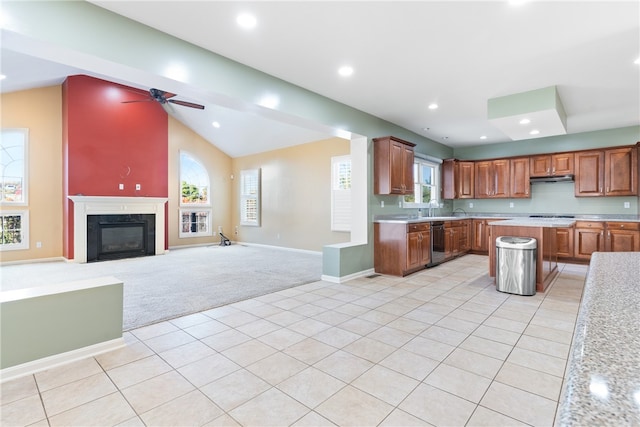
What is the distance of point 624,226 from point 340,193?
5.28 metres

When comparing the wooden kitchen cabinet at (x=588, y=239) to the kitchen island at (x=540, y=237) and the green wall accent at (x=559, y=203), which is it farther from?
the kitchen island at (x=540, y=237)

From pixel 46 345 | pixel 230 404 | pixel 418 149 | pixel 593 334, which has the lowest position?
pixel 230 404

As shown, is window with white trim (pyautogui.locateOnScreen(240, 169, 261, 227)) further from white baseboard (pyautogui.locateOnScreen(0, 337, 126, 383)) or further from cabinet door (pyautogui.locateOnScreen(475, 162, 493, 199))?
white baseboard (pyautogui.locateOnScreen(0, 337, 126, 383))

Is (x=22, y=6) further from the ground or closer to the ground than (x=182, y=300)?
further from the ground

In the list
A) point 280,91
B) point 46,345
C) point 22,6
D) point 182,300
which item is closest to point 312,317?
point 182,300

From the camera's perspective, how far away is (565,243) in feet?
20.8

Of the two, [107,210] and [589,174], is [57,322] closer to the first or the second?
[107,210]

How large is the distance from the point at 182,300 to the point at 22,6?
3126 millimetres

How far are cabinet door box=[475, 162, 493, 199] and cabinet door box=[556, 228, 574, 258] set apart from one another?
169cm

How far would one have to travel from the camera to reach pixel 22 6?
2.22m

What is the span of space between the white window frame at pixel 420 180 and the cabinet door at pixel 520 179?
1557 millimetres

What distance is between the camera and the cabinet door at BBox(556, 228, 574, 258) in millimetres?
6297

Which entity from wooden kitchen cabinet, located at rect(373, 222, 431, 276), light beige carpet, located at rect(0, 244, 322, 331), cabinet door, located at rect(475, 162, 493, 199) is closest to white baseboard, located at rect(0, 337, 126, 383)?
light beige carpet, located at rect(0, 244, 322, 331)

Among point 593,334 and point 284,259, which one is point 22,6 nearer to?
point 593,334
